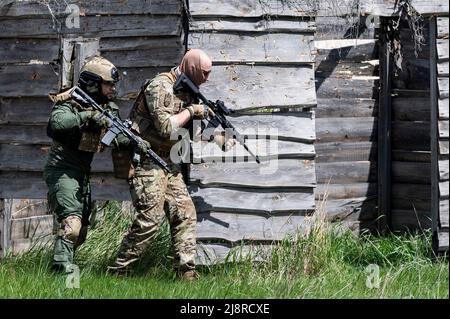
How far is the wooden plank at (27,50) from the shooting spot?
884 centimetres

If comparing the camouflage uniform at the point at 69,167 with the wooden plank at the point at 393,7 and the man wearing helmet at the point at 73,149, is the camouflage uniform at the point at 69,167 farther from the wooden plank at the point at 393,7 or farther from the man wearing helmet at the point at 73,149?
the wooden plank at the point at 393,7

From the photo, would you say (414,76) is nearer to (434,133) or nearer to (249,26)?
(434,133)

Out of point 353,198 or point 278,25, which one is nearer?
point 278,25

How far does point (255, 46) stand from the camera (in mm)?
8422

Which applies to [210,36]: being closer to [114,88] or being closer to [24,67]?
[114,88]

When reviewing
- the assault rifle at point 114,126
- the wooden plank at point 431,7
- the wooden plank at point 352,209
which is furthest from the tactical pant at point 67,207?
the wooden plank at point 431,7

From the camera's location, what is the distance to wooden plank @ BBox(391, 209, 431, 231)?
33.1ft

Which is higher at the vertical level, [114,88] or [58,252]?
[114,88]

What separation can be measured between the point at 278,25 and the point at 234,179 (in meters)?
1.41

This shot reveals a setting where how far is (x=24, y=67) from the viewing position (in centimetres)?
892

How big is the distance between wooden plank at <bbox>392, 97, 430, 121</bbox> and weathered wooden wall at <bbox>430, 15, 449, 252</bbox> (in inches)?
55.7
